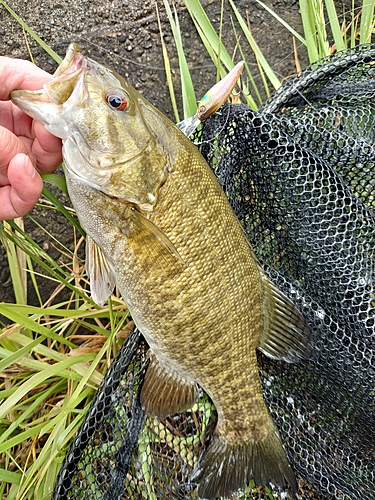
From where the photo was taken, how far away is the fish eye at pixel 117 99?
1626 millimetres

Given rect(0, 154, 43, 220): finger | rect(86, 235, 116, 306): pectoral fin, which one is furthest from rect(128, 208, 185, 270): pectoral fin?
rect(0, 154, 43, 220): finger

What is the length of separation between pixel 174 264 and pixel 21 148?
2.26 feet

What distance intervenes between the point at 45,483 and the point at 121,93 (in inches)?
71.1

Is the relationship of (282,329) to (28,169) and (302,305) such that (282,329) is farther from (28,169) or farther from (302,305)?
(28,169)

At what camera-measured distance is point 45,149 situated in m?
1.78

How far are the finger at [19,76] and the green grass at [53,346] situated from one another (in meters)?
0.40

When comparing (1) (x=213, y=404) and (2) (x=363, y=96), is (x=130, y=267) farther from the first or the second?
(2) (x=363, y=96)

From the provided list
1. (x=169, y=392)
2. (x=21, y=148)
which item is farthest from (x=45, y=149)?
(x=169, y=392)

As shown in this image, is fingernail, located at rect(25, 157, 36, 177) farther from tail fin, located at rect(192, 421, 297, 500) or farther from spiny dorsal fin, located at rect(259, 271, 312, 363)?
tail fin, located at rect(192, 421, 297, 500)

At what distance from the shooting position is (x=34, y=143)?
182 cm

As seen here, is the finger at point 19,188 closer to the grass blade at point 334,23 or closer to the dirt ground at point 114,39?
the dirt ground at point 114,39

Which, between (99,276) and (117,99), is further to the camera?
(99,276)

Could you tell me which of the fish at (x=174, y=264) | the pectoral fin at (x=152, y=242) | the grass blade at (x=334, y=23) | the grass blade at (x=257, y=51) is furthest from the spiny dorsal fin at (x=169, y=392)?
the grass blade at (x=334, y=23)

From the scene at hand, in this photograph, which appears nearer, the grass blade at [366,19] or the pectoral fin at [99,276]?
the pectoral fin at [99,276]
